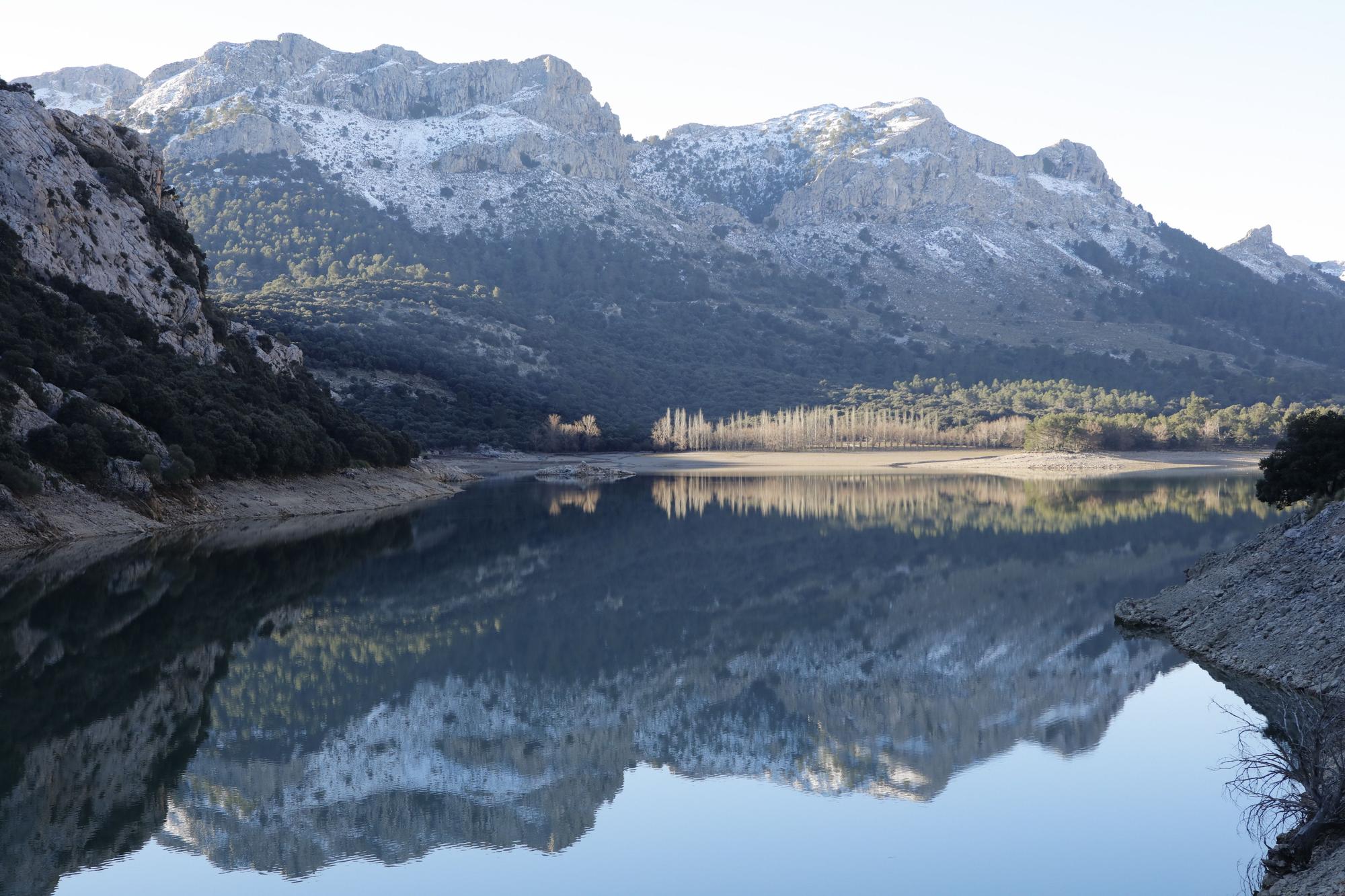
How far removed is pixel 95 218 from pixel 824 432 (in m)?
94.3

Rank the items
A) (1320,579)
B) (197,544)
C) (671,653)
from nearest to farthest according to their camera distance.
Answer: (1320,579)
(671,653)
(197,544)

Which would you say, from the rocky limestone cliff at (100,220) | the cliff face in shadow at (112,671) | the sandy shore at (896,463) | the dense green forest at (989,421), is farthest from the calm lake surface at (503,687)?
the dense green forest at (989,421)

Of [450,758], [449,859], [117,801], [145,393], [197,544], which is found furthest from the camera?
[145,393]

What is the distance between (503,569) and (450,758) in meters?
20.2

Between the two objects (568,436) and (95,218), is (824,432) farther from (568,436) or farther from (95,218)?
(95,218)

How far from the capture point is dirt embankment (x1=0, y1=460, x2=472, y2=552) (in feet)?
121

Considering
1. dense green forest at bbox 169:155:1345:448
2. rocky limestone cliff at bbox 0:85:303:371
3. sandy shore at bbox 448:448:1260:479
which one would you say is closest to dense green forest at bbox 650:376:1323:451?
sandy shore at bbox 448:448:1260:479

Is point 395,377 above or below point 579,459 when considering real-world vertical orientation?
above

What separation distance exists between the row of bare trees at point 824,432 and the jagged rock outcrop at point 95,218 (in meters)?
70.7

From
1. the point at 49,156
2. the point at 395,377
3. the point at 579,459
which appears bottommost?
the point at 579,459

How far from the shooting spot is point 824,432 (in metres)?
139

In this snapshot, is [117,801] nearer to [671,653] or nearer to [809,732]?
[809,732]

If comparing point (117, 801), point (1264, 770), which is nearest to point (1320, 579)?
point (1264, 770)

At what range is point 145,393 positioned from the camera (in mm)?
46594
